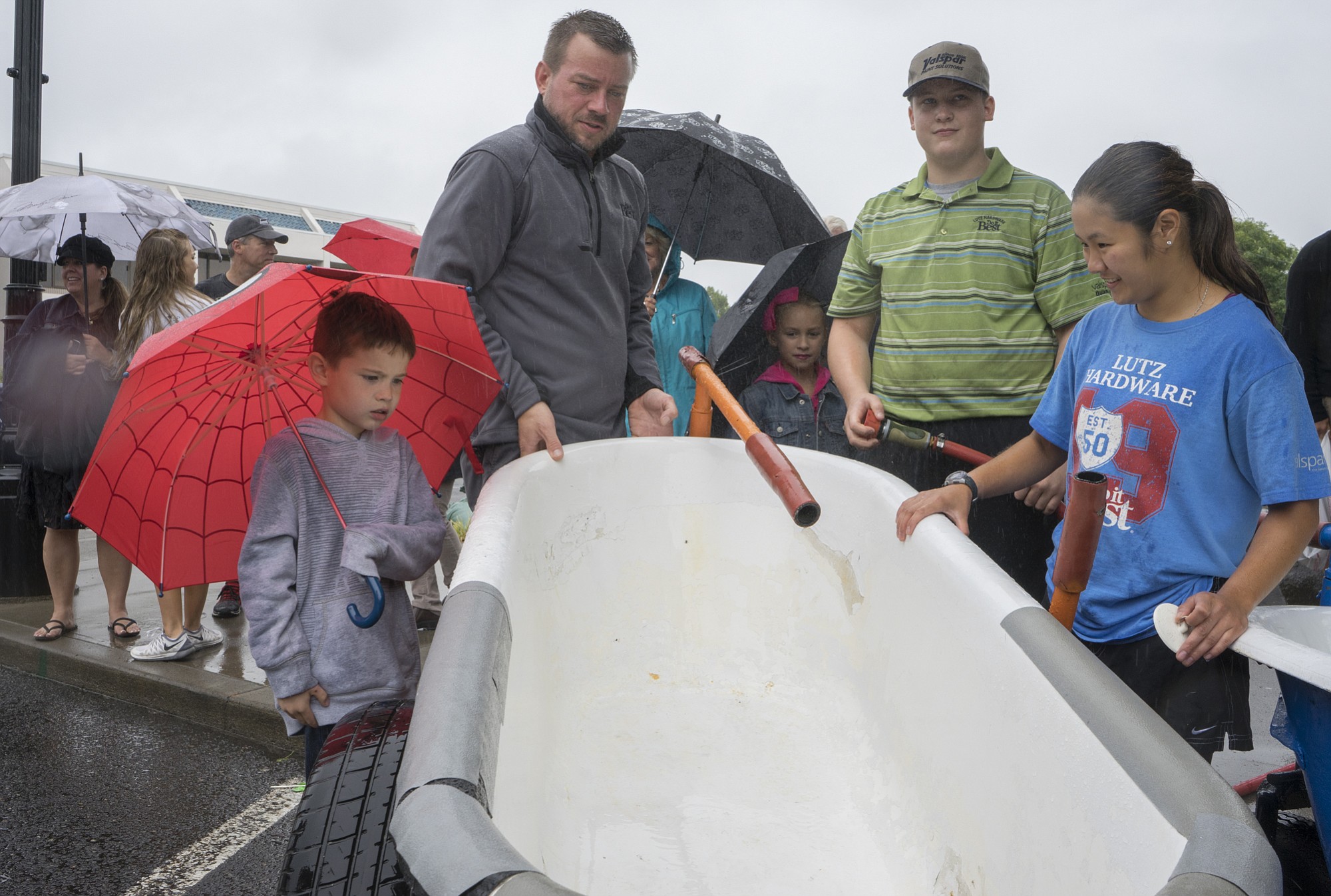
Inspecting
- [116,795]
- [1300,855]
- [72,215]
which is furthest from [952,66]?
[72,215]

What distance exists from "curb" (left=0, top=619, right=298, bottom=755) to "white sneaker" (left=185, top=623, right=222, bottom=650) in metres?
0.16

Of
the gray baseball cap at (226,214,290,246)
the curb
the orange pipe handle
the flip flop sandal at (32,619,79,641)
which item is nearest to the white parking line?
the curb

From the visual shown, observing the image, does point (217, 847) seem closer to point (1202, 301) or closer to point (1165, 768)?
point (1165, 768)

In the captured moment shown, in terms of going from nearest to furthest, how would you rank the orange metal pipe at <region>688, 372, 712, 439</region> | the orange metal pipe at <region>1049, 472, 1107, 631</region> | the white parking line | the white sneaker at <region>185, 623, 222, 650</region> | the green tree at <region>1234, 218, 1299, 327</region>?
the orange metal pipe at <region>1049, 472, 1107, 631</region> → the white parking line → the orange metal pipe at <region>688, 372, 712, 439</region> → the white sneaker at <region>185, 623, 222, 650</region> → the green tree at <region>1234, 218, 1299, 327</region>

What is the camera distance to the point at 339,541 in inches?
79.5

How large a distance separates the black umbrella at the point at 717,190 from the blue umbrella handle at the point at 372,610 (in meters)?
2.80

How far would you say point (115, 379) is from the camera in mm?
4348

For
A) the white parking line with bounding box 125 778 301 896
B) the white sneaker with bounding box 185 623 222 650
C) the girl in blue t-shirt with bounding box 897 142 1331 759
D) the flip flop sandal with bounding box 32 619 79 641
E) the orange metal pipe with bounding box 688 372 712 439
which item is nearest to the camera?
the girl in blue t-shirt with bounding box 897 142 1331 759

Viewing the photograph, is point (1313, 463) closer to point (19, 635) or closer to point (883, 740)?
point (883, 740)

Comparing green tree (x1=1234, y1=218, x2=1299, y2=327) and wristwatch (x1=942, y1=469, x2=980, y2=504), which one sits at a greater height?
green tree (x1=1234, y1=218, x2=1299, y2=327)

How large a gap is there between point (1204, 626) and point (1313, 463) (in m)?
0.35

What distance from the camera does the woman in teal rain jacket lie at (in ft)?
13.9

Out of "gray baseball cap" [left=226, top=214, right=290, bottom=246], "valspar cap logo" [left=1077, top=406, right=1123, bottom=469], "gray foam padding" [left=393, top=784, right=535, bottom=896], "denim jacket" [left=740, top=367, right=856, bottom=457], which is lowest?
"denim jacket" [left=740, top=367, right=856, bottom=457]

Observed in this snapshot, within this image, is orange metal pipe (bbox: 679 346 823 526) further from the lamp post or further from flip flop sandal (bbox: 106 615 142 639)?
the lamp post
